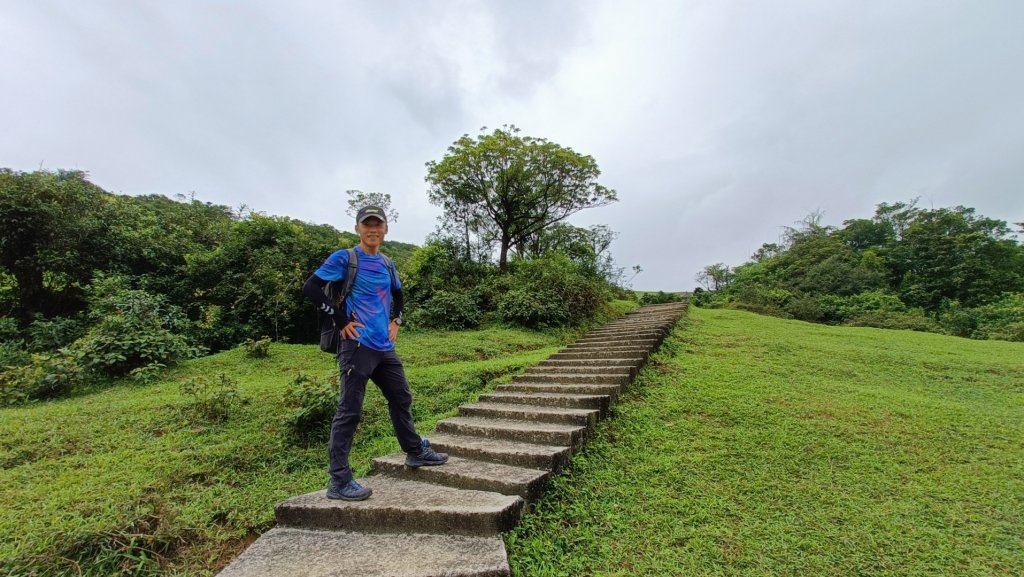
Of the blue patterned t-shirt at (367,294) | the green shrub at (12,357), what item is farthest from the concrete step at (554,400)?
the green shrub at (12,357)

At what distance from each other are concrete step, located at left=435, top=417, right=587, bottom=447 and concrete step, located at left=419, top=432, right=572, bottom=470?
64mm

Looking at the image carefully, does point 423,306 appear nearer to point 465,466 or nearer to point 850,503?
point 465,466

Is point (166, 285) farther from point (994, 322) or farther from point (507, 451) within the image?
point (994, 322)

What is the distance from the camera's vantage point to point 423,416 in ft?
15.2

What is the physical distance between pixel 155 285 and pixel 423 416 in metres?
9.10

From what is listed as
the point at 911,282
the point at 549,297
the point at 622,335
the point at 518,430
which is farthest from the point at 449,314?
the point at 911,282

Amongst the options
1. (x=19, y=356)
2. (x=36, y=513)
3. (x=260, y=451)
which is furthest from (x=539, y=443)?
(x=19, y=356)

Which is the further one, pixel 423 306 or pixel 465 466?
pixel 423 306

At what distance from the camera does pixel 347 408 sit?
8.52 feet

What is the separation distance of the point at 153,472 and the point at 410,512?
7.41 ft

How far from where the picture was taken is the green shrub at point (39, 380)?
4.90m

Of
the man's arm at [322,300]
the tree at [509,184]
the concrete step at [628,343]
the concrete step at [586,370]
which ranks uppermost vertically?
the tree at [509,184]

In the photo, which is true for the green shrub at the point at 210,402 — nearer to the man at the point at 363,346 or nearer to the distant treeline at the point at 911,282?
the man at the point at 363,346

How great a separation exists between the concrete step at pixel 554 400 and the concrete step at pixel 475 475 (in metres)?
1.29
